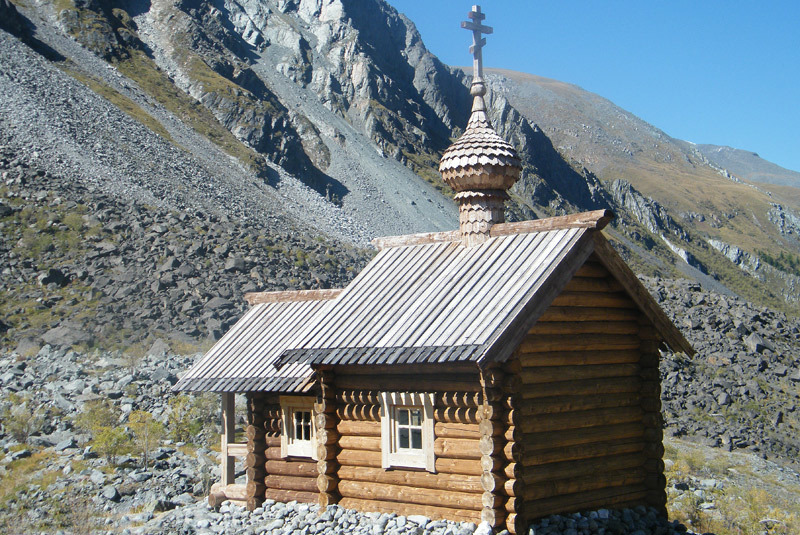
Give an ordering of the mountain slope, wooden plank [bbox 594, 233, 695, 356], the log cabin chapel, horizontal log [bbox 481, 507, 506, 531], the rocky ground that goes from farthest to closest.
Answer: the mountain slope < the rocky ground < wooden plank [bbox 594, 233, 695, 356] < the log cabin chapel < horizontal log [bbox 481, 507, 506, 531]

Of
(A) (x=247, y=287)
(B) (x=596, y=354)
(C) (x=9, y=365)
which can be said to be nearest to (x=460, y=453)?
(B) (x=596, y=354)

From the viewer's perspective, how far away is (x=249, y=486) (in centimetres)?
1492

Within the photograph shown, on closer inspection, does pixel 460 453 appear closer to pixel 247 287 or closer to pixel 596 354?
pixel 596 354

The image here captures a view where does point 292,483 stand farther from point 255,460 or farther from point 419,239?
point 419,239

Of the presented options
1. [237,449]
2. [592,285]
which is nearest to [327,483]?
[237,449]

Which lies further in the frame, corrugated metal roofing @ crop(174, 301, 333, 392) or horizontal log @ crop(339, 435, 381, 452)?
corrugated metal roofing @ crop(174, 301, 333, 392)

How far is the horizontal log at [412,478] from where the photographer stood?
1128cm

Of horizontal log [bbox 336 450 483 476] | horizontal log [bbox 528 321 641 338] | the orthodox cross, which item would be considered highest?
the orthodox cross

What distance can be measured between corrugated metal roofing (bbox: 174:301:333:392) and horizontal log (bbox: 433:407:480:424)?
8.36 ft

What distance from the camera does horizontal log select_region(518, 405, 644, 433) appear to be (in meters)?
11.3

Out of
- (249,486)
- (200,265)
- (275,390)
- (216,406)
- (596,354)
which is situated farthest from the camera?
(200,265)

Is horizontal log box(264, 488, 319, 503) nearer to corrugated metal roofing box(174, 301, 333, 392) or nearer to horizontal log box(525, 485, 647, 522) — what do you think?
corrugated metal roofing box(174, 301, 333, 392)

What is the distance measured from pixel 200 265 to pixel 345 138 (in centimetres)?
5442

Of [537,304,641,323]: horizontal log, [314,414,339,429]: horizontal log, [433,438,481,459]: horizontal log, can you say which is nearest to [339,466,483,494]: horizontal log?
[433,438,481,459]: horizontal log
